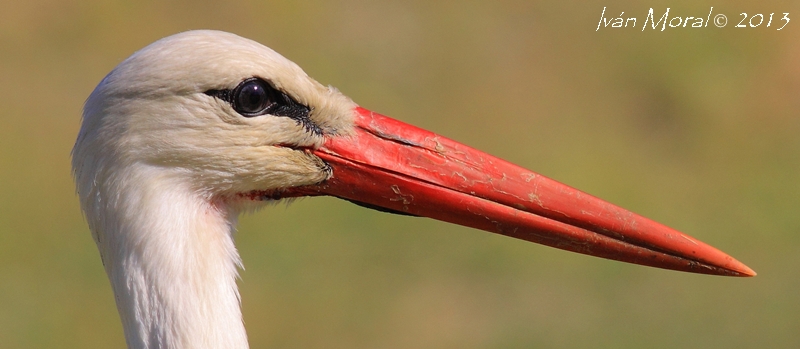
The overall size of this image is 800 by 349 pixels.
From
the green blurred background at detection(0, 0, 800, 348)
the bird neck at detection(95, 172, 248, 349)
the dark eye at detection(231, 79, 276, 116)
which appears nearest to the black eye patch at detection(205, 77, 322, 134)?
the dark eye at detection(231, 79, 276, 116)

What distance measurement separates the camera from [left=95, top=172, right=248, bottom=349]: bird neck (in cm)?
200

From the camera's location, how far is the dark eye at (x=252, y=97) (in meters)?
2.13

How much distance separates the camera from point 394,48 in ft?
27.6

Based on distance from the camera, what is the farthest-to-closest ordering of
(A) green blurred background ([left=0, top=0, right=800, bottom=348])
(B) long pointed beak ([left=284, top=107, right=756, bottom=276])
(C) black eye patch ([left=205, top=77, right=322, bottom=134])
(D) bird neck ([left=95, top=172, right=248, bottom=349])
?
(A) green blurred background ([left=0, top=0, right=800, bottom=348]) → (B) long pointed beak ([left=284, top=107, right=756, bottom=276]) → (C) black eye patch ([left=205, top=77, right=322, bottom=134]) → (D) bird neck ([left=95, top=172, right=248, bottom=349])

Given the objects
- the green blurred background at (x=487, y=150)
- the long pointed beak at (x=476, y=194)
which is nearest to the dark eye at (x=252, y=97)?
the long pointed beak at (x=476, y=194)

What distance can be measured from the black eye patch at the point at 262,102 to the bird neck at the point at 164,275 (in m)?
0.24

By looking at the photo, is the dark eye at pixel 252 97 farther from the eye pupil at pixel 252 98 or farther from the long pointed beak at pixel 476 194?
the long pointed beak at pixel 476 194

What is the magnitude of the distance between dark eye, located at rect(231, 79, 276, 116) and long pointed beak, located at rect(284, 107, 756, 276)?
18 cm

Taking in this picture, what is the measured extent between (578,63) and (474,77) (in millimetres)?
1078

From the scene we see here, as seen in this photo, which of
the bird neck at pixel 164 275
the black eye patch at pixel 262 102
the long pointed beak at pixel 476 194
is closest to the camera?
the bird neck at pixel 164 275

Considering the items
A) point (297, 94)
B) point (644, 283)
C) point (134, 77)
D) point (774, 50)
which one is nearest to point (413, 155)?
point (297, 94)

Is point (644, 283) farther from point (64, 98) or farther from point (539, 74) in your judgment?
point (64, 98)

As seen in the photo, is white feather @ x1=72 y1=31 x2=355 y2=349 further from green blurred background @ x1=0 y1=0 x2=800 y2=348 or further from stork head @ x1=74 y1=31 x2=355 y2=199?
green blurred background @ x1=0 y1=0 x2=800 y2=348

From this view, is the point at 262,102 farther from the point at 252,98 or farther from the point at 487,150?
the point at 487,150
